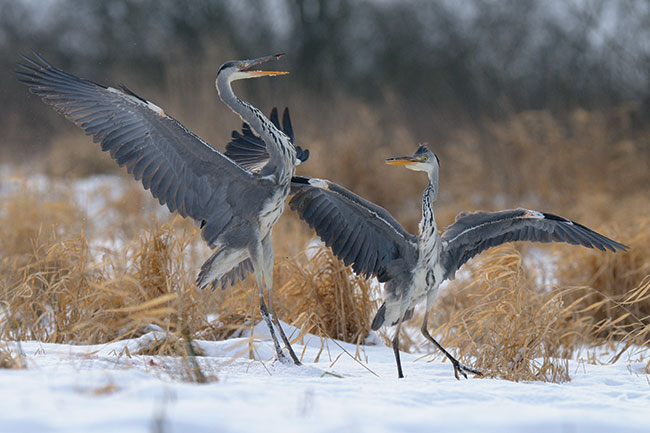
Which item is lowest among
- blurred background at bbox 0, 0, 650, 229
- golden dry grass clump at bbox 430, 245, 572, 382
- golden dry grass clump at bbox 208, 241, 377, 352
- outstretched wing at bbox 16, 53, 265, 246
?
golden dry grass clump at bbox 430, 245, 572, 382

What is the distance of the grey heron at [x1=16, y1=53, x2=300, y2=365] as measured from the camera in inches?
157

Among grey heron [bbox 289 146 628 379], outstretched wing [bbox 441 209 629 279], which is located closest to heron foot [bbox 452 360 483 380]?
grey heron [bbox 289 146 628 379]

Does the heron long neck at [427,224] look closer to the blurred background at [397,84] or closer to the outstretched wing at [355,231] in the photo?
the outstretched wing at [355,231]

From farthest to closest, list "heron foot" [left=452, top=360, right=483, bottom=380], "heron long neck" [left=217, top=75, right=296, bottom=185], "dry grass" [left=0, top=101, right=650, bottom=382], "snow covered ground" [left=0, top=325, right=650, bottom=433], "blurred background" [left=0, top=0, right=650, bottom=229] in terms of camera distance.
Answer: "blurred background" [left=0, top=0, right=650, bottom=229] < "dry grass" [left=0, top=101, right=650, bottom=382] < "heron long neck" [left=217, top=75, right=296, bottom=185] < "heron foot" [left=452, top=360, right=483, bottom=380] < "snow covered ground" [left=0, top=325, right=650, bottom=433]

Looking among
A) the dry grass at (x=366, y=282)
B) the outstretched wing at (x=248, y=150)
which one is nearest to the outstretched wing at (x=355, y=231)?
the dry grass at (x=366, y=282)

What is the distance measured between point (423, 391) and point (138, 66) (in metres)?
15.8

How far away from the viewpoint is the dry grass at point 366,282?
170 inches

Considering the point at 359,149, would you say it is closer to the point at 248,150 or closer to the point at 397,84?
the point at 248,150

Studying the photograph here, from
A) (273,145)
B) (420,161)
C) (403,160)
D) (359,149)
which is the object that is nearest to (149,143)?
(273,145)

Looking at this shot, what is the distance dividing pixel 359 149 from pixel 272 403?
6920mm

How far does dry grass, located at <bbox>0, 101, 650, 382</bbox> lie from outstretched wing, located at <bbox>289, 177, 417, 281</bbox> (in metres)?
0.52

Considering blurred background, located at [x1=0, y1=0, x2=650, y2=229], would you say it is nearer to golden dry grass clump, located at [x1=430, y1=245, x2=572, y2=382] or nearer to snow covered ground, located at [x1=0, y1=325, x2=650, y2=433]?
golden dry grass clump, located at [x1=430, y1=245, x2=572, y2=382]

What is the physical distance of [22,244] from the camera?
6102 mm

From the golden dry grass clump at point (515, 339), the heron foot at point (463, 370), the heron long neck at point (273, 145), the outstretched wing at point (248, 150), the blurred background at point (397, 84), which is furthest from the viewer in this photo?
the blurred background at point (397, 84)
